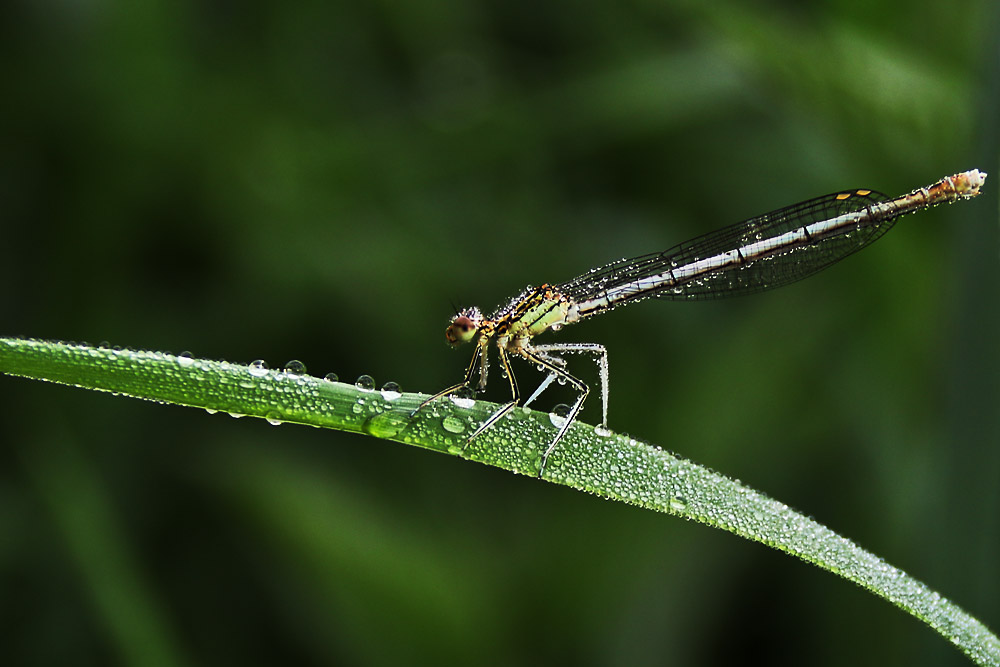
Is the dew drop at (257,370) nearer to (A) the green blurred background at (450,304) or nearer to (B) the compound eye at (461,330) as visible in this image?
(B) the compound eye at (461,330)

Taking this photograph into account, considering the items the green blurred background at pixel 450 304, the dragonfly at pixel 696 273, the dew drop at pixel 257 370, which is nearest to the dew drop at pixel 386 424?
the dew drop at pixel 257 370

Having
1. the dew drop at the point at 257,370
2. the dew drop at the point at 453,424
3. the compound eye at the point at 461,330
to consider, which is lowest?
the dew drop at the point at 257,370

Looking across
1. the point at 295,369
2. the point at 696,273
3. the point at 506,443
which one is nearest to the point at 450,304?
the point at 696,273

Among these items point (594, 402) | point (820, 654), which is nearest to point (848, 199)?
point (594, 402)

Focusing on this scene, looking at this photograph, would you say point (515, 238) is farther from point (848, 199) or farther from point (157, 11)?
point (157, 11)

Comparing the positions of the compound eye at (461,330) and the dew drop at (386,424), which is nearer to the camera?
the dew drop at (386,424)
